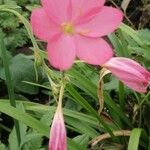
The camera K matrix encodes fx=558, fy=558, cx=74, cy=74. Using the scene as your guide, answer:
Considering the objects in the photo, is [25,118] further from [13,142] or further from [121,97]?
[121,97]

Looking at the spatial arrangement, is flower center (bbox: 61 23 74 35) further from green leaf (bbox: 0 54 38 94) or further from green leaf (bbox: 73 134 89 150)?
green leaf (bbox: 0 54 38 94)

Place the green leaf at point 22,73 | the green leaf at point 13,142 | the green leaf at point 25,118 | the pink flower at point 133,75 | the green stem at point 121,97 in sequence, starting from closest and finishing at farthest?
the pink flower at point 133,75 < the green leaf at point 25,118 < the green leaf at point 13,142 < the green stem at point 121,97 < the green leaf at point 22,73

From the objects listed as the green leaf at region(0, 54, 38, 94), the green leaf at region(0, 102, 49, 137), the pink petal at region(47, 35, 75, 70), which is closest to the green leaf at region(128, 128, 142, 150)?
the green leaf at region(0, 102, 49, 137)

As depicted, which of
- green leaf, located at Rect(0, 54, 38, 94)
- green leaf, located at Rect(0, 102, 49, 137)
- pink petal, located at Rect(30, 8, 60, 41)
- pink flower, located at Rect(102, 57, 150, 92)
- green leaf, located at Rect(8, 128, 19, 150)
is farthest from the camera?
green leaf, located at Rect(0, 54, 38, 94)

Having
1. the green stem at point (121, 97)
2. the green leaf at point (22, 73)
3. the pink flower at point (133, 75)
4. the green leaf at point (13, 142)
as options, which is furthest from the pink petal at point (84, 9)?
the green leaf at point (22, 73)

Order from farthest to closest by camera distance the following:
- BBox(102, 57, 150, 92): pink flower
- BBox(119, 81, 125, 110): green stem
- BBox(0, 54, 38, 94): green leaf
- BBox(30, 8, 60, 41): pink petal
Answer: BBox(0, 54, 38, 94): green leaf < BBox(119, 81, 125, 110): green stem < BBox(102, 57, 150, 92): pink flower < BBox(30, 8, 60, 41): pink petal

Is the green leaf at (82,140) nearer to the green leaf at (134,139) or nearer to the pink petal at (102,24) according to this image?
the green leaf at (134,139)

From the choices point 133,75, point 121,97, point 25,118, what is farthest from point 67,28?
point 121,97
